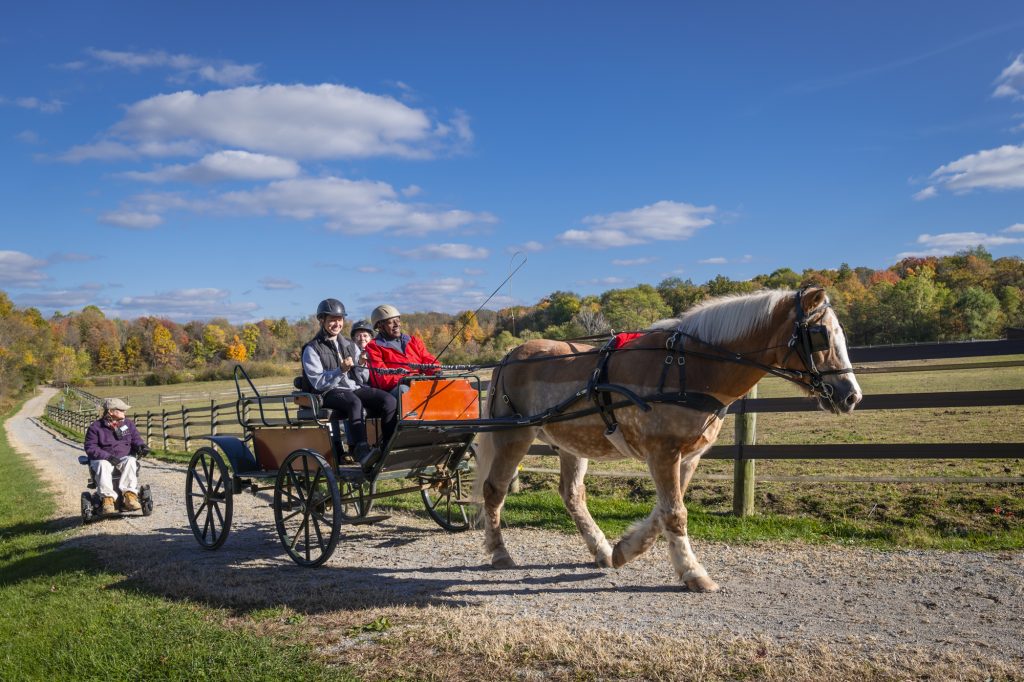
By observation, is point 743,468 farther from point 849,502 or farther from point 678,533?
point 678,533

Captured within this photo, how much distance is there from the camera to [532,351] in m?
6.37

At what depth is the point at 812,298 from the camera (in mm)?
4711

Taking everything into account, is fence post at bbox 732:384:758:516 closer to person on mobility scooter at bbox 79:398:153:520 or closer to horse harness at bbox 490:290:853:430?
horse harness at bbox 490:290:853:430

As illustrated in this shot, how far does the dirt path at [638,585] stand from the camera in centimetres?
427

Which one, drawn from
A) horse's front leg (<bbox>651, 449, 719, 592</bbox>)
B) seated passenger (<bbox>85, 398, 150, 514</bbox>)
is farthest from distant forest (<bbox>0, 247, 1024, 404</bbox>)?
seated passenger (<bbox>85, 398, 150, 514</bbox>)

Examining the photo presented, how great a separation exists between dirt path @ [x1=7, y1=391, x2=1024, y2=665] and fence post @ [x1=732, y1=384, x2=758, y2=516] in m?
1.15

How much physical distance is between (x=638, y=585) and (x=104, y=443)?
8085 mm

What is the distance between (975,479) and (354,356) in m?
6.25

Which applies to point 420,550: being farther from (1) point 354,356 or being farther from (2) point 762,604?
(2) point 762,604

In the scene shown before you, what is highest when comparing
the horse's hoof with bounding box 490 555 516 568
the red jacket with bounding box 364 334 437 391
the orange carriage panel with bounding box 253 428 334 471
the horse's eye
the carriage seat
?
the horse's eye

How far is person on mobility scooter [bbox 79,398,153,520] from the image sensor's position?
30.7 ft

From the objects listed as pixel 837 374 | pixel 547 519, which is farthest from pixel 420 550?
pixel 837 374

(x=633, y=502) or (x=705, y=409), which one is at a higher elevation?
(x=705, y=409)

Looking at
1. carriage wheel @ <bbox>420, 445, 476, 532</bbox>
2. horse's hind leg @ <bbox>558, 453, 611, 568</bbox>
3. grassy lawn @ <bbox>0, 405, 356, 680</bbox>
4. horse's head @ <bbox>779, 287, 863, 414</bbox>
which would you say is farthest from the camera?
carriage wheel @ <bbox>420, 445, 476, 532</bbox>
